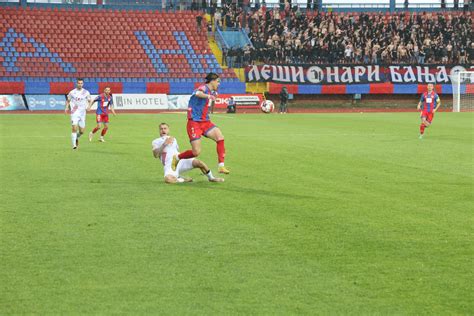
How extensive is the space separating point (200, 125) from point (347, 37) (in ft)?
156

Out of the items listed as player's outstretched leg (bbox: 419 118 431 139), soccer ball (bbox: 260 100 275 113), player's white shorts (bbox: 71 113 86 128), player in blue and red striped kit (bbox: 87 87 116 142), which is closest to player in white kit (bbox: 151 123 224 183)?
player's white shorts (bbox: 71 113 86 128)

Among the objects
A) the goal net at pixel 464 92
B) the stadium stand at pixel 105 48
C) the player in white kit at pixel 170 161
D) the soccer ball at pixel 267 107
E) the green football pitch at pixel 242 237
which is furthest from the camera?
the goal net at pixel 464 92

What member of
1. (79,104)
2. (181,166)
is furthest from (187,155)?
(79,104)

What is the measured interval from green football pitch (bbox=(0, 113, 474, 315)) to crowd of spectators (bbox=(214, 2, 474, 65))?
39.9 meters

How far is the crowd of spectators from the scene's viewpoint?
59.8 metres

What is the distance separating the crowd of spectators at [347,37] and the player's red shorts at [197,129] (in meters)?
42.9

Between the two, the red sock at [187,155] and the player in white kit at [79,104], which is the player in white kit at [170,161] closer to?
the red sock at [187,155]

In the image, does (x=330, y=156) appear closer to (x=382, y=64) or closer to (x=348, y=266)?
(x=348, y=266)

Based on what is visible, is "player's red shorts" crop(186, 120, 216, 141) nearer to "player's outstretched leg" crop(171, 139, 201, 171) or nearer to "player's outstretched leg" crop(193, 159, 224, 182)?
"player's outstretched leg" crop(171, 139, 201, 171)

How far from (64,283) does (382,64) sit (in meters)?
54.1

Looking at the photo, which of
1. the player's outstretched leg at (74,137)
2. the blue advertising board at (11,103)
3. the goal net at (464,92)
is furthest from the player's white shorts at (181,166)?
the goal net at (464,92)

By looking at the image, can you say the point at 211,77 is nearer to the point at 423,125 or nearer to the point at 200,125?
the point at 200,125

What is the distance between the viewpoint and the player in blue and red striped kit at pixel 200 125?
15.8 metres

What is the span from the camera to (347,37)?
6212 centimetres
